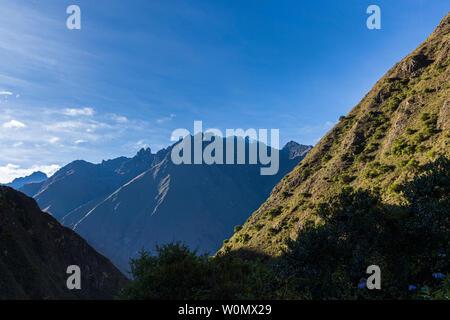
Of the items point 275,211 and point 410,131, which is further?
point 275,211

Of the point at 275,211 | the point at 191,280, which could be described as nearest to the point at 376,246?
the point at 191,280

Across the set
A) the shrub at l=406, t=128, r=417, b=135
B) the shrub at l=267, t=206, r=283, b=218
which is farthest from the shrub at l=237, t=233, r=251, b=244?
the shrub at l=406, t=128, r=417, b=135

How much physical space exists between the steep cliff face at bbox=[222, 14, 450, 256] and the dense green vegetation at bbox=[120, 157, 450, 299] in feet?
29.2

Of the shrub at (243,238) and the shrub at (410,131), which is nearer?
the shrub at (410,131)

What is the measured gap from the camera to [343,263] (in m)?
14.1

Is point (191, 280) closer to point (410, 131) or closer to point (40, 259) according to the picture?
point (40, 259)

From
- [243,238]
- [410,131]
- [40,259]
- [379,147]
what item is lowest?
[243,238]

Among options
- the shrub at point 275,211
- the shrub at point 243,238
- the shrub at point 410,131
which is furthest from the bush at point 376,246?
the shrub at point 243,238

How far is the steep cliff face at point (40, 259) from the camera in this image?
1470cm

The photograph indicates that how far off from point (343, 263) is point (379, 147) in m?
28.6

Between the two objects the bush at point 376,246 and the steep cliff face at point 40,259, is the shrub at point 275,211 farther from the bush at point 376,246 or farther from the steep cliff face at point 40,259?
the steep cliff face at point 40,259

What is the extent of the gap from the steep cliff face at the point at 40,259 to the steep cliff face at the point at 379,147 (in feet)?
56.5
